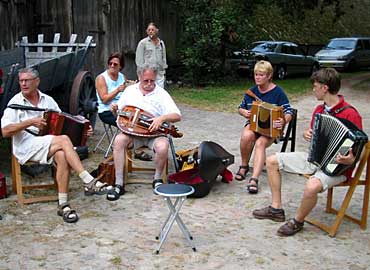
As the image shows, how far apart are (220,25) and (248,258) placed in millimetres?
11431

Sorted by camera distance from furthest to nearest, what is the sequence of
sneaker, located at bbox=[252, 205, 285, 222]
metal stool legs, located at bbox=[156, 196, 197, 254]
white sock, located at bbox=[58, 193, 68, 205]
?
1. white sock, located at bbox=[58, 193, 68, 205]
2. sneaker, located at bbox=[252, 205, 285, 222]
3. metal stool legs, located at bbox=[156, 196, 197, 254]

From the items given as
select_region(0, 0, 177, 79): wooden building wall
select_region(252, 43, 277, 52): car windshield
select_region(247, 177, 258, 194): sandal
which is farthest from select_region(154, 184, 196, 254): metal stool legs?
select_region(252, 43, 277, 52): car windshield

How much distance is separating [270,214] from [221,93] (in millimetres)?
9347

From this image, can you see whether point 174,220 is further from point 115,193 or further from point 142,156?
point 142,156

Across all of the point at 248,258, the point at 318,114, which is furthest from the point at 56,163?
the point at 318,114

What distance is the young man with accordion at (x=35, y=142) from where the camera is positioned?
4953mm

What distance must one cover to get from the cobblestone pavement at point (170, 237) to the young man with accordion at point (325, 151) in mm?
359

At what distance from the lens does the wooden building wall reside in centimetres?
1088

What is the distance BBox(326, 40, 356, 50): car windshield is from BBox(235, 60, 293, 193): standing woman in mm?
18151

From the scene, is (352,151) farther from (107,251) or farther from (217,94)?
(217,94)

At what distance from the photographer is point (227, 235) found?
4551mm

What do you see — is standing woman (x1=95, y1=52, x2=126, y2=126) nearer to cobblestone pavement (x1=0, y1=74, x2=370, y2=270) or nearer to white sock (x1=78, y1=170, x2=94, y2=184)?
cobblestone pavement (x1=0, y1=74, x2=370, y2=270)

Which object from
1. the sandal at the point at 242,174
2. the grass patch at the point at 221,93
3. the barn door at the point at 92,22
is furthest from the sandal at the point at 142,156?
the barn door at the point at 92,22

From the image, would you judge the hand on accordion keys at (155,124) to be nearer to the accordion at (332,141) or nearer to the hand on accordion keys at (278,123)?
the hand on accordion keys at (278,123)
